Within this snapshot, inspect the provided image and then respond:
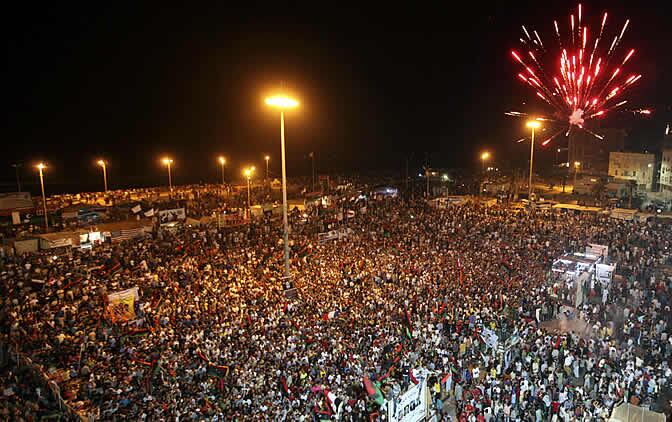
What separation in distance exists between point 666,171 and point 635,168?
4.87m

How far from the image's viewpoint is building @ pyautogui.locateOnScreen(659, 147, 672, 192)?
140 ft

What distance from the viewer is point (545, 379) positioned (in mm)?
11805

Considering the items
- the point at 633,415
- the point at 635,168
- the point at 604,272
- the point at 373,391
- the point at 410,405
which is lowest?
the point at 373,391

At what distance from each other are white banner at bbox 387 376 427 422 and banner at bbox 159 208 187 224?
19.1m

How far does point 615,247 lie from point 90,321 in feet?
71.5

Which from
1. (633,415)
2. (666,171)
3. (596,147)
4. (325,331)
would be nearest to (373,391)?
(325,331)

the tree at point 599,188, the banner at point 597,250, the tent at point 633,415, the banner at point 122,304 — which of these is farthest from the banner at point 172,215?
the tree at point 599,188

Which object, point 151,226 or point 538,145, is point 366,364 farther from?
point 538,145

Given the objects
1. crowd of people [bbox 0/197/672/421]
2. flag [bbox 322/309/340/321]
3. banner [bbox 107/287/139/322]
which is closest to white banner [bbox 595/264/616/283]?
crowd of people [bbox 0/197/672/421]

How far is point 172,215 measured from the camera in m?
26.4

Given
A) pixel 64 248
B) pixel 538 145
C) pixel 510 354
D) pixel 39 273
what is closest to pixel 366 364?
pixel 510 354

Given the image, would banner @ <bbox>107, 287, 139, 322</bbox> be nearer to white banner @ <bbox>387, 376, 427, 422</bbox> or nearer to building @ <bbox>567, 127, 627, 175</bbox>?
white banner @ <bbox>387, 376, 427, 422</bbox>

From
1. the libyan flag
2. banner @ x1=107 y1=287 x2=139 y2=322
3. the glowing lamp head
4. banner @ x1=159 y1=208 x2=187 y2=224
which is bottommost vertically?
the libyan flag

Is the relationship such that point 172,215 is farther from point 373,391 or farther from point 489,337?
point 489,337
